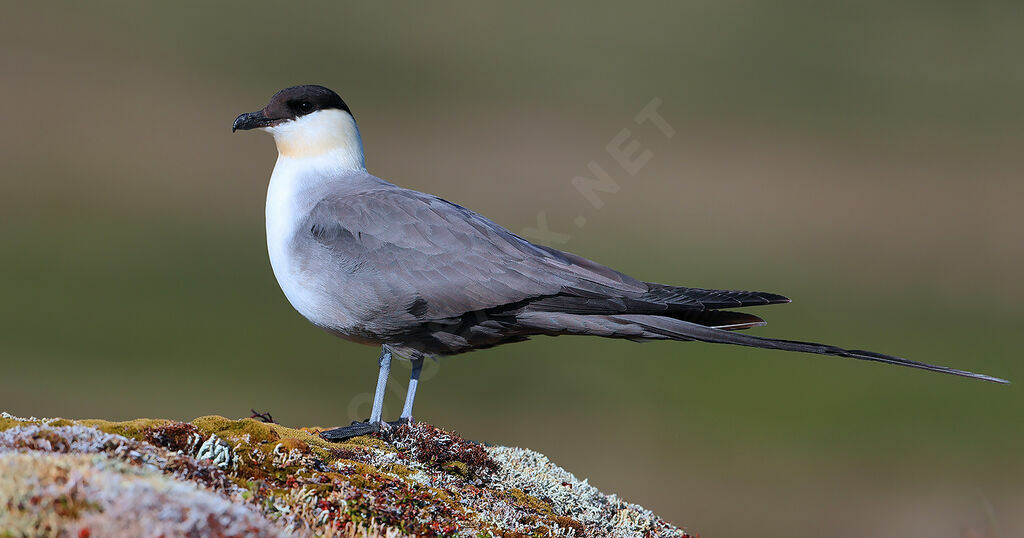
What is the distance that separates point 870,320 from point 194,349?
18529mm

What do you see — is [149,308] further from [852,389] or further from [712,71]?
[712,71]

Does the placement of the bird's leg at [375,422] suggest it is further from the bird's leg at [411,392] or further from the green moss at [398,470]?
the green moss at [398,470]

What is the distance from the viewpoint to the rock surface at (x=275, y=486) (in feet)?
11.0

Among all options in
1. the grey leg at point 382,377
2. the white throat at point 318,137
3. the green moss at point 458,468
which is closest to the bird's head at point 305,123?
the white throat at point 318,137

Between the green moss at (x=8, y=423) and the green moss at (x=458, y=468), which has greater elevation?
the green moss at (x=8, y=423)

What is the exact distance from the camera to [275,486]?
4.51m

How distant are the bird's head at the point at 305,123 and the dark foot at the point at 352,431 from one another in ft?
7.77

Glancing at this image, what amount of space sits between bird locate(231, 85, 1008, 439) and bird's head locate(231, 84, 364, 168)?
0.64 meters

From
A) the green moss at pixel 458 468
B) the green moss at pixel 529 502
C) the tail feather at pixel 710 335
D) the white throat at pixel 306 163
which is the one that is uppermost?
the white throat at pixel 306 163

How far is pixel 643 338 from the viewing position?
20.3 ft

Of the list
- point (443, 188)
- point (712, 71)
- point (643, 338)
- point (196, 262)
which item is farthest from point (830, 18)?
point (643, 338)

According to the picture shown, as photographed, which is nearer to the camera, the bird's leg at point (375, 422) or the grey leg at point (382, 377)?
the bird's leg at point (375, 422)

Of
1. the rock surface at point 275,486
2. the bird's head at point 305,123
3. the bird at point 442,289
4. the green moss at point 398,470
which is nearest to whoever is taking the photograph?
the rock surface at point 275,486

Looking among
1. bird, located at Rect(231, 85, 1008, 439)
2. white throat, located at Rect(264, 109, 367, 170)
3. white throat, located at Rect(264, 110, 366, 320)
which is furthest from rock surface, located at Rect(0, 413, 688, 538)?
white throat, located at Rect(264, 109, 367, 170)
